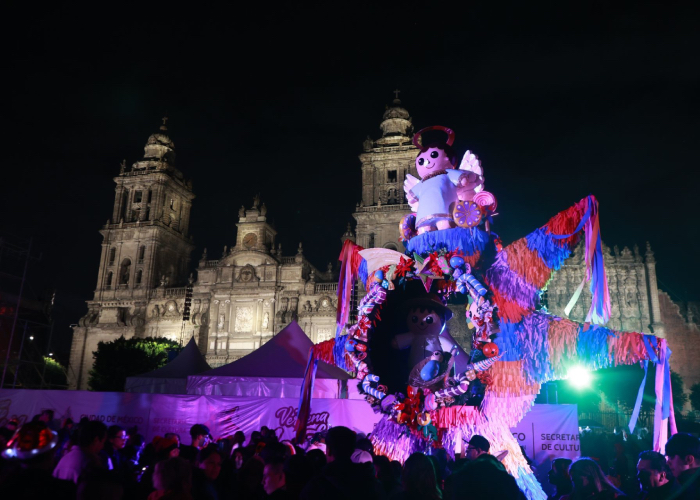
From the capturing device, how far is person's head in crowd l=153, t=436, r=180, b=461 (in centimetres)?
598

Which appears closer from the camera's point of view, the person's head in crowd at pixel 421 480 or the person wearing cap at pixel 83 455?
the person's head in crowd at pixel 421 480

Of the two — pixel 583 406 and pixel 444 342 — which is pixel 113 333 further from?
pixel 444 342

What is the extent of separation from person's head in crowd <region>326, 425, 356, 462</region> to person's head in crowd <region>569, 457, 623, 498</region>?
2147 mm

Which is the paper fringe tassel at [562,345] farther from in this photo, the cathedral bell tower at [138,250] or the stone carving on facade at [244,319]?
the cathedral bell tower at [138,250]

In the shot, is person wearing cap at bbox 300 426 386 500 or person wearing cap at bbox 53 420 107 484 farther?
person wearing cap at bbox 53 420 107 484

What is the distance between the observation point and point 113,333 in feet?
156

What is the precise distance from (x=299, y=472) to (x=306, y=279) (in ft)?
137

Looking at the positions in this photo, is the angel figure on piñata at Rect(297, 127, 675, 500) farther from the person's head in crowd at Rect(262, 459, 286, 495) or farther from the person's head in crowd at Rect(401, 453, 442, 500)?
the person's head in crowd at Rect(401, 453, 442, 500)

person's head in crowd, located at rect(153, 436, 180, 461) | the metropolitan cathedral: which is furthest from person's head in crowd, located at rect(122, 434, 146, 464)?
the metropolitan cathedral

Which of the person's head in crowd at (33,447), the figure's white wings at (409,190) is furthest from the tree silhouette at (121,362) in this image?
the person's head in crowd at (33,447)

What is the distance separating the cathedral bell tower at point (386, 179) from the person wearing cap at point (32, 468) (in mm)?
38177

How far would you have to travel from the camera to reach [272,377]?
14695mm

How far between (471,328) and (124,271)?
48.9m

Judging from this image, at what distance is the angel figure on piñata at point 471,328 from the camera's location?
7004 mm
